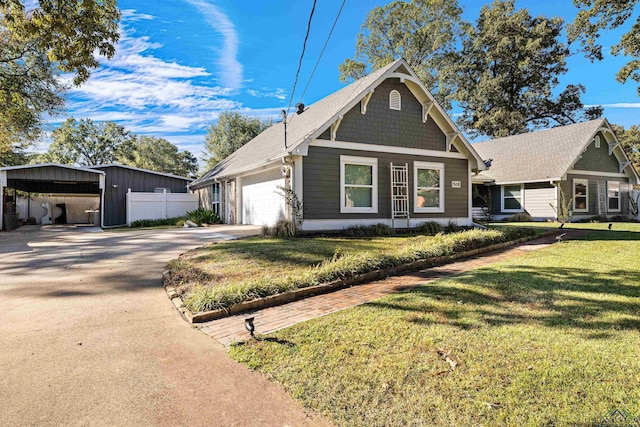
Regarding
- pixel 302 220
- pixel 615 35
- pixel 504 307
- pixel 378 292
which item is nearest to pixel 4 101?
pixel 302 220

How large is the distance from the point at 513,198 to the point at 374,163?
1284 centimetres

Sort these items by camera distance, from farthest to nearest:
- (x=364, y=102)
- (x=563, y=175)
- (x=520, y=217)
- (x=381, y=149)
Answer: (x=520, y=217) < (x=563, y=175) < (x=381, y=149) < (x=364, y=102)

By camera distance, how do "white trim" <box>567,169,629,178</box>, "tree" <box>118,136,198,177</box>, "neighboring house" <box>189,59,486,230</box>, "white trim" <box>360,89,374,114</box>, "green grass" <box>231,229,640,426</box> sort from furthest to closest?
"tree" <box>118,136,198,177</box>, "white trim" <box>567,169,629,178</box>, "white trim" <box>360,89,374,114</box>, "neighboring house" <box>189,59,486,230</box>, "green grass" <box>231,229,640,426</box>

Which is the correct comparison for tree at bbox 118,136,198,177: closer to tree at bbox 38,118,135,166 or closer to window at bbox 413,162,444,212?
tree at bbox 38,118,135,166

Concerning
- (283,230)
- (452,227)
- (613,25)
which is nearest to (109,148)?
(283,230)

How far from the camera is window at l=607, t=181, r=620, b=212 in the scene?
2031 centimetres

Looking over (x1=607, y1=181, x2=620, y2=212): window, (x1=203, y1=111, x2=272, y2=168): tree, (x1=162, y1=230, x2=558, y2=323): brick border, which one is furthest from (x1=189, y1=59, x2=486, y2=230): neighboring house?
(x1=203, y1=111, x2=272, y2=168): tree

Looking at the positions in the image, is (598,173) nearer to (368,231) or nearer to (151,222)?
(368,231)

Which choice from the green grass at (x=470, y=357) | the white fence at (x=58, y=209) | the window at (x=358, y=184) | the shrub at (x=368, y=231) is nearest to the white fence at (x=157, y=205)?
the white fence at (x=58, y=209)

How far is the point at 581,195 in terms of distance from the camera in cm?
1906

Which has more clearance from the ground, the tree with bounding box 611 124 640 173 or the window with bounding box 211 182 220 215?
the tree with bounding box 611 124 640 173

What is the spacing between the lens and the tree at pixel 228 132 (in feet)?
127

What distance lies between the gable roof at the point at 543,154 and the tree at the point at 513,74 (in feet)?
38.1

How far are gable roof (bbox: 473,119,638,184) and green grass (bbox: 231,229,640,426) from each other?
1572 cm
